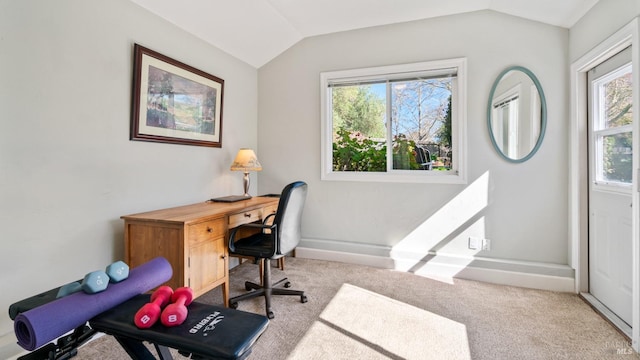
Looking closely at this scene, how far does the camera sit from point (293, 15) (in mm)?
3162

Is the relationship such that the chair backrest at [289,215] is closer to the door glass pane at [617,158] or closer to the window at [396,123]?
the window at [396,123]

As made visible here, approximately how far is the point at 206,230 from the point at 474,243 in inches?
102

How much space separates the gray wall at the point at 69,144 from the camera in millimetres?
1583

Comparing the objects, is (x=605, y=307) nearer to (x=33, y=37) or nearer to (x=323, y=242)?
(x=323, y=242)

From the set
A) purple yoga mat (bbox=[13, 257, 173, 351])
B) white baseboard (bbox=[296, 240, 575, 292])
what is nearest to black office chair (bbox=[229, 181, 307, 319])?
purple yoga mat (bbox=[13, 257, 173, 351])

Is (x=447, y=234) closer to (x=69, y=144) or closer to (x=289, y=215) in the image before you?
(x=289, y=215)

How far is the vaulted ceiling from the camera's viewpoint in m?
2.50

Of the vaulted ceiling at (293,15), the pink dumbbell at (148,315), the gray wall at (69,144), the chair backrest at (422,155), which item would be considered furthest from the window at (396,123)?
the pink dumbbell at (148,315)

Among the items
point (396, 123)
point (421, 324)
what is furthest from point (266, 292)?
point (396, 123)

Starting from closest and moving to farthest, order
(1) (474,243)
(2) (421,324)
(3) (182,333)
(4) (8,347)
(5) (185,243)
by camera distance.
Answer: (3) (182,333) → (4) (8,347) → (5) (185,243) → (2) (421,324) → (1) (474,243)

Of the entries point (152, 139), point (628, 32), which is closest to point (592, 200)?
point (628, 32)

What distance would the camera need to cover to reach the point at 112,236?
209 centimetres

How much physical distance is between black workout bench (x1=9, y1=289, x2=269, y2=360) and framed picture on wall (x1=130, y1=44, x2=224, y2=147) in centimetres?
145

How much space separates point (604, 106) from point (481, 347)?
2.11 meters
